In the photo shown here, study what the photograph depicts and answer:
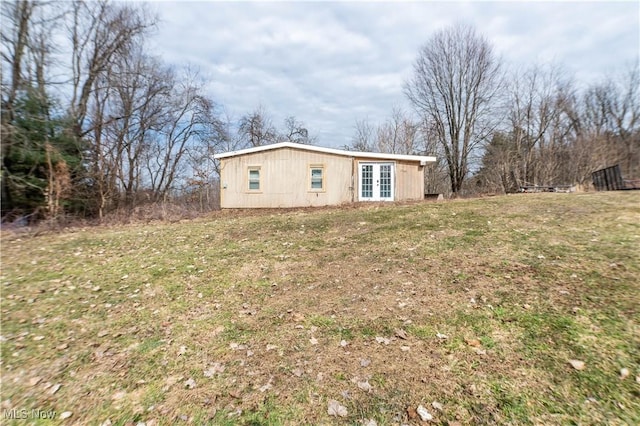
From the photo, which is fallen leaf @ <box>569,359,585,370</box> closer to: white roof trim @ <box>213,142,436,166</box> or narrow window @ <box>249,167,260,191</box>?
white roof trim @ <box>213,142,436,166</box>

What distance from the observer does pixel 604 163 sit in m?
22.4

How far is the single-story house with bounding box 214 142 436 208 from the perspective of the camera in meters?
14.3

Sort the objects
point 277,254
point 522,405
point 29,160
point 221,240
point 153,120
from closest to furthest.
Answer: point 522,405 → point 277,254 → point 221,240 → point 29,160 → point 153,120

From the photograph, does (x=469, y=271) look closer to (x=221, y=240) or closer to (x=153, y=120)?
(x=221, y=240)

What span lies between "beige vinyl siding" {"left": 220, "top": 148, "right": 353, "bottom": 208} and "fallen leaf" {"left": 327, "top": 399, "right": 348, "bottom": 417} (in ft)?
39.5

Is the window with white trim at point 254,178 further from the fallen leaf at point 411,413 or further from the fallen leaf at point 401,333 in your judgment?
the fallen leaf at point 411,413

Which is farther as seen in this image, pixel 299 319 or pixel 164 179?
pixel 164 179

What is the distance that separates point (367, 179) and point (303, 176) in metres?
3.08

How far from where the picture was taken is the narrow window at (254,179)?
47.5 ft

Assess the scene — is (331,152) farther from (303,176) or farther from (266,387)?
(266,387)

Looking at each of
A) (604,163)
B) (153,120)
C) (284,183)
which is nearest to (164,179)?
(153,120)

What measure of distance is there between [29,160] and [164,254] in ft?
29.4

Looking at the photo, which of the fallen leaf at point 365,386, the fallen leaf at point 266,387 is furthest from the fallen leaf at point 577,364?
the fallen leaf at point 266,387

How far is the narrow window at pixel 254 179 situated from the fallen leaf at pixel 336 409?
12720mm
